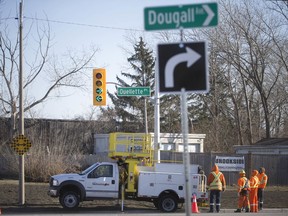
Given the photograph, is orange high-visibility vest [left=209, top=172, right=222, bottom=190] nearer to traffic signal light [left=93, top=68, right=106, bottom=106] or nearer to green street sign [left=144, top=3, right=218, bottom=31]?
traffic signal light [left=93, top=68, right=106, bottom=106]

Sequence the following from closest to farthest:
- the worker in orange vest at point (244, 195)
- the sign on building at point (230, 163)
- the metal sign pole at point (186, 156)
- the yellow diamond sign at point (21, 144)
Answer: the metal sign pole at point (186, 156), the worker in orange vest at point (244, 195), the yellow diamond sign at point (21, 144), the sign on building at point (230, 163)

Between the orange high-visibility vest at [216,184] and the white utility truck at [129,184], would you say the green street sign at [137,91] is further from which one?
the orange high-visibility vest at [216,184]

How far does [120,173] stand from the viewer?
67.8ft

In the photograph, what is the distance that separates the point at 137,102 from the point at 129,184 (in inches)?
1488

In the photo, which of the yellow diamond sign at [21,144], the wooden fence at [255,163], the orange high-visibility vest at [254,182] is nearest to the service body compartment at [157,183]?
the orange high-visibility vest at [254,182]

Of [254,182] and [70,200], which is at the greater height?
[254,182]

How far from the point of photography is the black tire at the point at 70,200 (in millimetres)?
20500

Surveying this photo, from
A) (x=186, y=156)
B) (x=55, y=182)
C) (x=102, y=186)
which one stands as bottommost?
(x=102, y=186)

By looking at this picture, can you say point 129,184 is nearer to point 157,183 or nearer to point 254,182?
point 157,183

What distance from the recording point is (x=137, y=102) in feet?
191

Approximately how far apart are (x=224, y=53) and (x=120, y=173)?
24647 mm

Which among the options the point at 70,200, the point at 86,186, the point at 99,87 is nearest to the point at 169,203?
the point at 86,186

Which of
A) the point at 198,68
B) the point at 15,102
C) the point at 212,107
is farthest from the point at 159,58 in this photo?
the point at 212,107

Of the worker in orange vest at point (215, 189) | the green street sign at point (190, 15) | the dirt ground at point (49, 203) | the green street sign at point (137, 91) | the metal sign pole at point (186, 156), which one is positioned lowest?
the dirt ground at point (49, 203)
